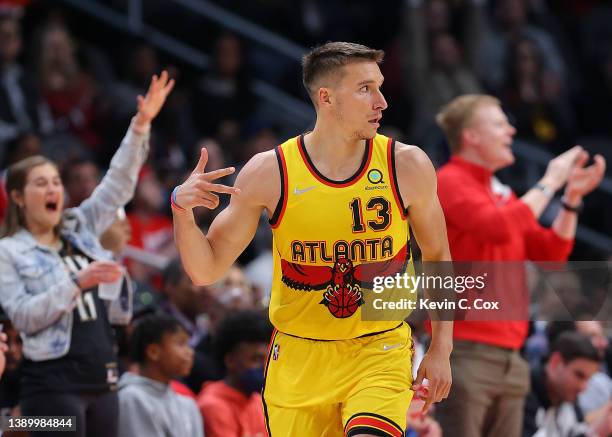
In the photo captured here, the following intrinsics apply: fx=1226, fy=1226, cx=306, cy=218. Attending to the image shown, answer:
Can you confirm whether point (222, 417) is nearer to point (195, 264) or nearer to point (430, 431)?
point (430, 431)

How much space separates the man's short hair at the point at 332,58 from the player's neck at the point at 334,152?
19cm

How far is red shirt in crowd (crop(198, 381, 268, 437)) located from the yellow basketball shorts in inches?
68.8

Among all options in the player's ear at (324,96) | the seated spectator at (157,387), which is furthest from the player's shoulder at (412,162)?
the seated spectator at (157,387)

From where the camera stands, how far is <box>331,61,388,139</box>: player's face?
17.5ft

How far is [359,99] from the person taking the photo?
535 centimetres

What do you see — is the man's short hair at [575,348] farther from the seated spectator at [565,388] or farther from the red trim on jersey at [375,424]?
the red trim on jersey at [375,424]

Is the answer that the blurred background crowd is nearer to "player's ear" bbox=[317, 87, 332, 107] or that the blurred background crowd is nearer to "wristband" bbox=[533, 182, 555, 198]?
"wristband" bbox=[533, 182, 555, 198]

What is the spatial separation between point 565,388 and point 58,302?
3.52m

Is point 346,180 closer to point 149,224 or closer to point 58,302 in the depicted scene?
point 58,302

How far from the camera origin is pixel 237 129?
11.2 meters

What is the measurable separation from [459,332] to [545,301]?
6.12 feet

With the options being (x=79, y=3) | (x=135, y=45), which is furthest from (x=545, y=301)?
(x=79, y=3)

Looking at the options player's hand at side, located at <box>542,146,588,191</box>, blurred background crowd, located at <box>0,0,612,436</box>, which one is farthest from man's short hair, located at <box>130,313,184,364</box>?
player's hand at side, located at <box>542,146,588,191</box>

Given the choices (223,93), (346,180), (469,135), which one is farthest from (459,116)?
(223,93)
